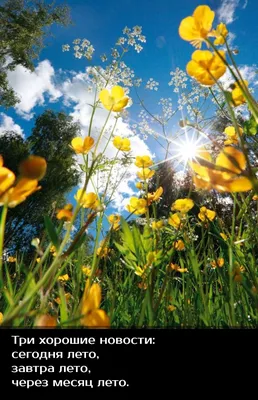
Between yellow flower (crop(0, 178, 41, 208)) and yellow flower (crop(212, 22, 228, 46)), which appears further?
yellow flower (crop(212, 22, 228, 46))

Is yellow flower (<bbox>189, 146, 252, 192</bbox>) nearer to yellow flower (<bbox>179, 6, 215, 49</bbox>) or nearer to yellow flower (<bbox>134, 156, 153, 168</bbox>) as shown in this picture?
yellow flower (<bbox>179, 6, 215, 49</bbox>)

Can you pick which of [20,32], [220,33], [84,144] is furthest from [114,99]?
[20,32]

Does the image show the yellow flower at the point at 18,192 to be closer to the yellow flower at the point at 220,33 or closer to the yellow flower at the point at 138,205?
the yellow flower at the point at 220,33

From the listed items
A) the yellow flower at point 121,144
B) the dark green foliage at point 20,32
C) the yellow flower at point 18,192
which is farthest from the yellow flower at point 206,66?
the dark green foliage at point 20,32

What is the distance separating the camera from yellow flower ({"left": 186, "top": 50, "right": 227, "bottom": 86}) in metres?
0.48

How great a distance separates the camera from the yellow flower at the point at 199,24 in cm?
50

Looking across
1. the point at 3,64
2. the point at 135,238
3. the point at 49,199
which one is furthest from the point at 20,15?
the point at 135,238

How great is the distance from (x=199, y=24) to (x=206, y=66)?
0.06 m

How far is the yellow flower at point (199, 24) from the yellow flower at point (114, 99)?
0.22m

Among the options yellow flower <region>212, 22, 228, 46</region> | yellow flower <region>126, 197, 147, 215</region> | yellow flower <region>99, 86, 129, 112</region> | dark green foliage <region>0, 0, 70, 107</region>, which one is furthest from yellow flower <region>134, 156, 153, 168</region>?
dark green foliage <region>0, 0, 70, 107</region>

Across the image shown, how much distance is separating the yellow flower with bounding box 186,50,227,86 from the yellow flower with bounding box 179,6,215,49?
23 millimetres
